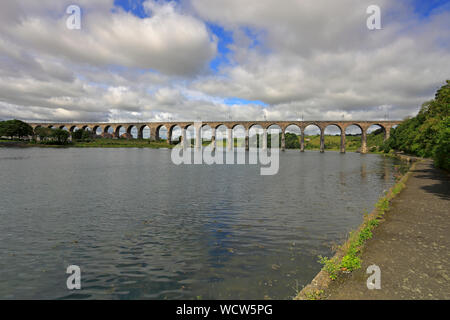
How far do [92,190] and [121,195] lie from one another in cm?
350

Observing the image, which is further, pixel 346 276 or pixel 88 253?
pixel 88 253

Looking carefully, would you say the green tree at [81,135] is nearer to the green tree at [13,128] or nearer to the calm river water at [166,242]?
the green tree at [13,128]

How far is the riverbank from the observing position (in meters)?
5.28

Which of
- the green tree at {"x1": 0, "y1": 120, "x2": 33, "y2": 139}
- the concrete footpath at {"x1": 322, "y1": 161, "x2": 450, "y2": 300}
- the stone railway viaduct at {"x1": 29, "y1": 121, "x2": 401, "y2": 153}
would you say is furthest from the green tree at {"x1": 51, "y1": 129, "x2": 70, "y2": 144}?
the concrete footpath at {"x1": 322, "y1": 161, "x2": 450, "y2": 300}

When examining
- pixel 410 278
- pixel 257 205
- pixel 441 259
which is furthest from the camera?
pixel 257 205

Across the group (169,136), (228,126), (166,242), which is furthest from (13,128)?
(166,242)

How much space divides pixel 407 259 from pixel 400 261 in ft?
→ 1.01

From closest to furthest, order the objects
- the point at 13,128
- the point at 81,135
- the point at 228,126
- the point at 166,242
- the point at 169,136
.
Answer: the point at 166,242 → the point at 13,128 → the point at 228,126 → the point at 169,136 → the point at 81,135

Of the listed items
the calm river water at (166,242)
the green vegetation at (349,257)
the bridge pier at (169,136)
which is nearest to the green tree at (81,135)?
the bridge pier at (169,136)

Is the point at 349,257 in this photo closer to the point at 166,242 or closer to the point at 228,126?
the point at 166,242

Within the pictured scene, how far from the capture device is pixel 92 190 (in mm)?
20047

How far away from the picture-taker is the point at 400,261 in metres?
6.77
